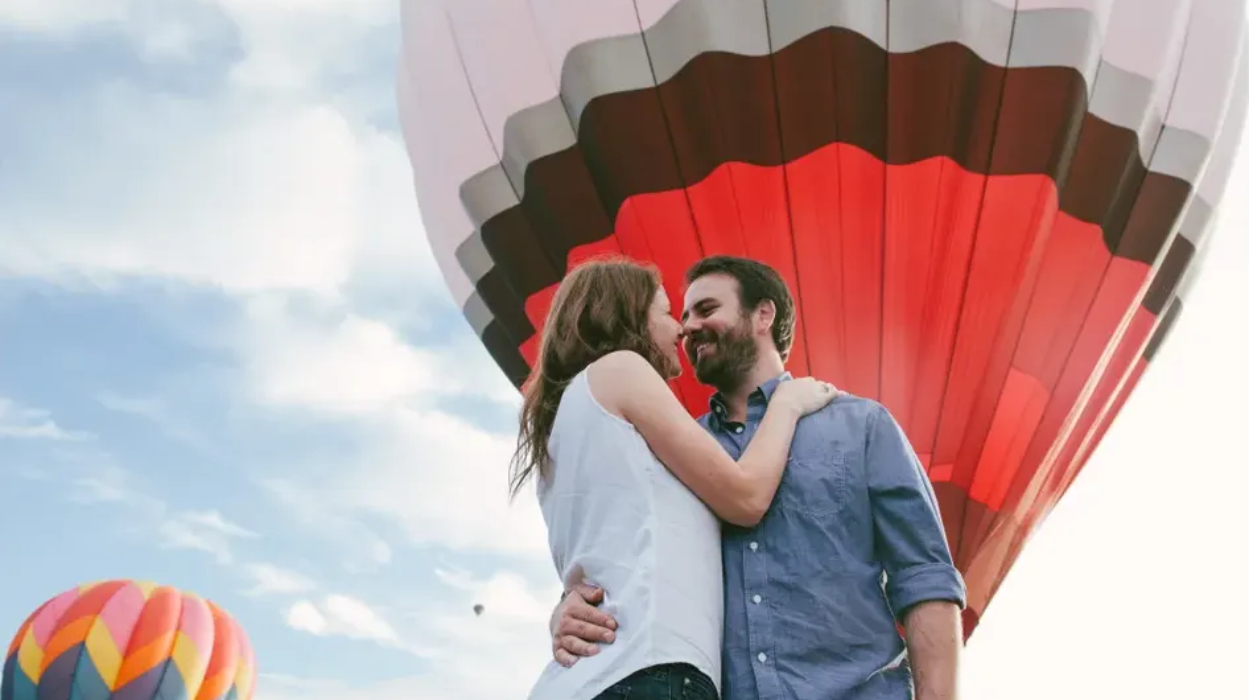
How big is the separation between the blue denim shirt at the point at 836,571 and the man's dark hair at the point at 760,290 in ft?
1.27

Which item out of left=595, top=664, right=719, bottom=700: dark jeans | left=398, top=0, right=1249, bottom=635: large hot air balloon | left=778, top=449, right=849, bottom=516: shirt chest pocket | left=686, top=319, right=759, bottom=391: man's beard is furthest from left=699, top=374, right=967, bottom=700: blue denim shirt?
left=398, top=0, right=1249, bottom=635: large hot air balloon

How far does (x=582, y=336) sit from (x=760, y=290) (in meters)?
0.48

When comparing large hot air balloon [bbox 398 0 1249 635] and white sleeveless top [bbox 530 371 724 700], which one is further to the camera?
large hot air balloon [bbox 398 0 1249 635]

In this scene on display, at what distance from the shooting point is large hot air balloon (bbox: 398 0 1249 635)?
17.2 feet

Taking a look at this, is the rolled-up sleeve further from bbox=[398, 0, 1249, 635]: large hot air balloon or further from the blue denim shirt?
bbox=[398, 0, 1249, 635]: large hot air balloon

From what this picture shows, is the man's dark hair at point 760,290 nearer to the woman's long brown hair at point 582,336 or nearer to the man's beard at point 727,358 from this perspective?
the man's beard at point 727,358

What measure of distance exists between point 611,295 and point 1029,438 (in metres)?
4.13

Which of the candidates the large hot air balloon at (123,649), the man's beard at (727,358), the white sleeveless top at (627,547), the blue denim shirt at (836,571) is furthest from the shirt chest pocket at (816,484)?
the large hot air balloon at (123,649)

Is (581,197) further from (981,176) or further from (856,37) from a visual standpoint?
(981,176)

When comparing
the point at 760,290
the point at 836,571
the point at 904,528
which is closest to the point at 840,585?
the point at 836,571

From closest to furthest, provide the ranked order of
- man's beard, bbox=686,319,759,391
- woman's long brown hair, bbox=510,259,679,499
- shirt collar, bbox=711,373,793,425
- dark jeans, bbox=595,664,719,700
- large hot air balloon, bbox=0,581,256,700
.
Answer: dark jeans, bbox=595,664,719,700
woman's long brown hair, bbox=510,259,679,499
shirt collar, bbox=711,373,793,425
man's beard, bbox=686,319,759,391
large hot air balloon, bbox=0,581,256,700

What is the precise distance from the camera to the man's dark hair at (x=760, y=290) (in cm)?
232

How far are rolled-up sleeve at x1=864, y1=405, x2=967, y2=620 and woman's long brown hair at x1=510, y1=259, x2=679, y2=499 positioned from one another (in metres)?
0.36

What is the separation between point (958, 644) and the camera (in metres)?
1.85
